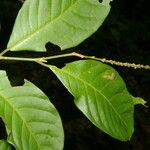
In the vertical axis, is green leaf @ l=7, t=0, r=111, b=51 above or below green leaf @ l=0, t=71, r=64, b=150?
above

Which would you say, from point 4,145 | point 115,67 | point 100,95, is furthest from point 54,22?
point 115,67

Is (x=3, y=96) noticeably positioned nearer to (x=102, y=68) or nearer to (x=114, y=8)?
(x=102, y=68)

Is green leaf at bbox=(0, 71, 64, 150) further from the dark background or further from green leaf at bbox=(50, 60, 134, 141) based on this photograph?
the dark background

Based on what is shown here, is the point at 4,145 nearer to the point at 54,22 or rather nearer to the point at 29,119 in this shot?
the point at 29,119

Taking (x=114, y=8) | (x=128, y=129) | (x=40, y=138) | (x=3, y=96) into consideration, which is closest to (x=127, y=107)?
(x=128, y=129)

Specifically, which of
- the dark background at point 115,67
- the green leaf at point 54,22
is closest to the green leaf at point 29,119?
the green leaf at point 54,22

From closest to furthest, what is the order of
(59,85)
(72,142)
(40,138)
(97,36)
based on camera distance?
Answer: (40,138), (72,142), (59,85), (97,36)

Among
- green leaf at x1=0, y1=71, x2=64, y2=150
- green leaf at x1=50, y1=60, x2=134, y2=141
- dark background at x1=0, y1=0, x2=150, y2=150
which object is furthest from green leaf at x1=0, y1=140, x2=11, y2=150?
dark background at x1=0, y1=0, x2=150, y2=150

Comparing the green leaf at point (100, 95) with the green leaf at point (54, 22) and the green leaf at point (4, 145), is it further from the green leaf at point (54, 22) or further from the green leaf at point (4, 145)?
the green leaf at point (4, 145)
